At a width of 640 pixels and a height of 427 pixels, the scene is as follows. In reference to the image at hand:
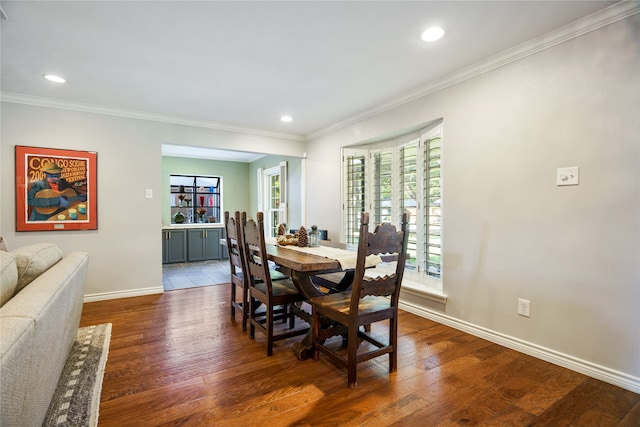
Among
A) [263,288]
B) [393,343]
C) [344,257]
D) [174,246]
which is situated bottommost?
[393,343]

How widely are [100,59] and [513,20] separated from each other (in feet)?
10.1

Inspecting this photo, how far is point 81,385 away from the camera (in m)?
1.90

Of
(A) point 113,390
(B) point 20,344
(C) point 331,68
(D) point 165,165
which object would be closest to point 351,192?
(C) point 331,68

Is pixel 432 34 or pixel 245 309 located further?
pixel 245 309

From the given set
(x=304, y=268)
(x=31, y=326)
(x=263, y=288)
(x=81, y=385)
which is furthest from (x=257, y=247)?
(x=31, y=326)

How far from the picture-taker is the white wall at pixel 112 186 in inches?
132

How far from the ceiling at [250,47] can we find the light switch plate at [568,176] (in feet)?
3.18

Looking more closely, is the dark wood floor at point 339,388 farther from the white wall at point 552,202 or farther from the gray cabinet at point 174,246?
the gray cabinet at point 174,246

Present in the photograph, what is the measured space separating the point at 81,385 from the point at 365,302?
182 centimetres

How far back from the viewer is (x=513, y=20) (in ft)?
6.78

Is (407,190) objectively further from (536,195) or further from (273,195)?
(273,195)

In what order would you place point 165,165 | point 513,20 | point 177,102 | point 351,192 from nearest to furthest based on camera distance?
1. point 513,20
2. point 177,102
3. point 351,192
4. point 165,165

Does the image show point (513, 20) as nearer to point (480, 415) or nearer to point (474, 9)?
point (474, 9)

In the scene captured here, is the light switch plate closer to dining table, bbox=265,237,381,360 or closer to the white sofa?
dining table, bbox=265,237,381,360
